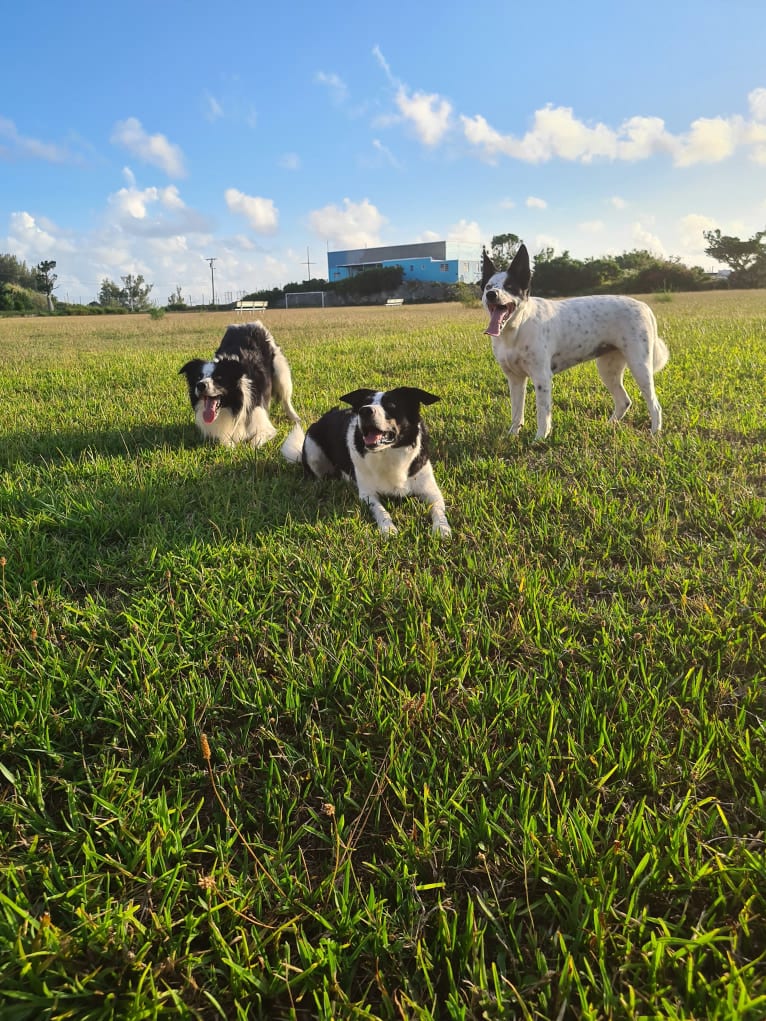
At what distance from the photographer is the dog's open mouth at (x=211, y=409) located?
5.46m

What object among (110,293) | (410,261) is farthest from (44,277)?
(410,261)

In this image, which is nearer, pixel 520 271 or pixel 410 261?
pixel 520 271

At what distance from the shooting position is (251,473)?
4648 mm

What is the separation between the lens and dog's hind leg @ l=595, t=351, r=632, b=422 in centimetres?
566

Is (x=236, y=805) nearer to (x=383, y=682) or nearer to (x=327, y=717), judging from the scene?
(x=327, y=717)

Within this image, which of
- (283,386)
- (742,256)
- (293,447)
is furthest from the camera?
(742,256)

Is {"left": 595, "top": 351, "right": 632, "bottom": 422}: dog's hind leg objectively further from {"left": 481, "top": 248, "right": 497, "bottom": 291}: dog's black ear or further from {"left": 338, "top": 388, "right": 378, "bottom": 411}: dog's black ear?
{"left": 338, "top": 388, "right": 378, "bottom": 411}: dog's black ear

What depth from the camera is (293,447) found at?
203 inches

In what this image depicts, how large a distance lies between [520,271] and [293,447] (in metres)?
2.50

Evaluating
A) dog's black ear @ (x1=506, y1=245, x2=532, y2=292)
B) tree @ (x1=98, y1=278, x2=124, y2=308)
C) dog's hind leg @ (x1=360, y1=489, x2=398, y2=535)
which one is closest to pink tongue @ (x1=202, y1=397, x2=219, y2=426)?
dog's hind leg @ (x1=360, y1=489, x2=398, y2=535)

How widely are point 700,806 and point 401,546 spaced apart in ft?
6.26

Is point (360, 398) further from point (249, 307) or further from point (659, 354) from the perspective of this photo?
point (249, 307)

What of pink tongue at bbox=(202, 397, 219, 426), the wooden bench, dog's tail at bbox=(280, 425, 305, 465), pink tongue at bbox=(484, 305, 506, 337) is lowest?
dog's tail at bbox=(280, 425, 305, 465)

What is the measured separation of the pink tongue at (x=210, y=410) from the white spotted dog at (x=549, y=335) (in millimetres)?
2631
